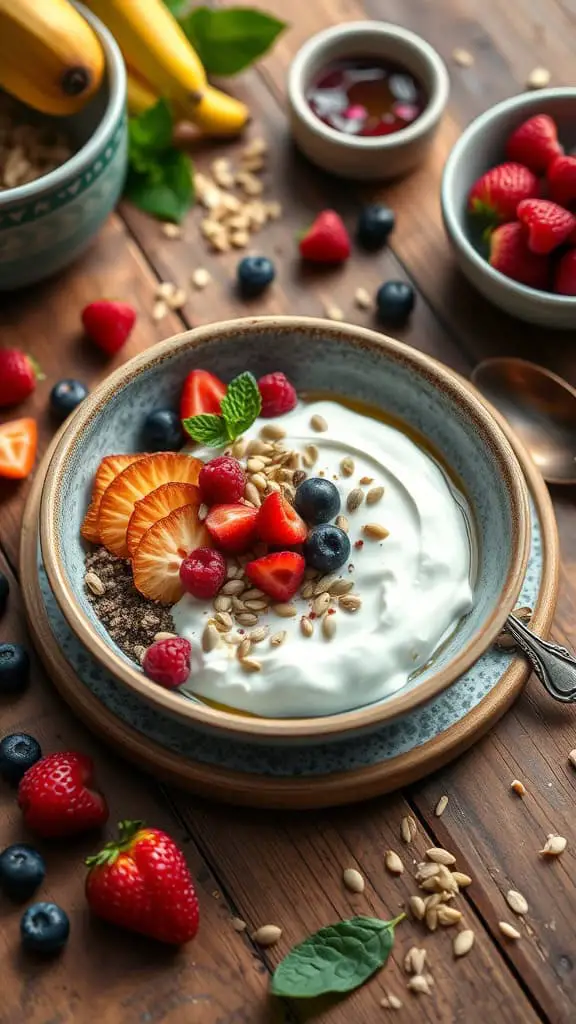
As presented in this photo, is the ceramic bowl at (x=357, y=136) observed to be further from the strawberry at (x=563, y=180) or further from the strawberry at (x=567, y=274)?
the strawberry at (x=567, y=274)

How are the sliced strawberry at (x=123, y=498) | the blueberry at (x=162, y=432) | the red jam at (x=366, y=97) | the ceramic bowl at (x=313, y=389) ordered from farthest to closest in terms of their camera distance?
the red jam at (x=366, y=97), the blueberry at (x=162, y=432), the sliced strawberry at (x=123, y=498), the ceramic bowl at (x=313, y=389)

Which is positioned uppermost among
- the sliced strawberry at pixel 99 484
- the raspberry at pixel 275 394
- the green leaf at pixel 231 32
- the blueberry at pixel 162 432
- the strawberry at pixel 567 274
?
the green leaf at pixel 231 32

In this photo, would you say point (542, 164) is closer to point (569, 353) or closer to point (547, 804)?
point (569, 353)

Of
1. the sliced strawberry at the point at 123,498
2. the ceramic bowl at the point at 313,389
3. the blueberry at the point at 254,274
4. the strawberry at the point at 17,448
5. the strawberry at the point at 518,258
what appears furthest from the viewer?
the blueberry at the point at 254,274

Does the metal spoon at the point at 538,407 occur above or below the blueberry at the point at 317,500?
below

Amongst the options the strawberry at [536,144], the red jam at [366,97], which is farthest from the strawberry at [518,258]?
the red jam at [366,97]

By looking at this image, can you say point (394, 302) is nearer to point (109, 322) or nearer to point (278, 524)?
point (109, 322)

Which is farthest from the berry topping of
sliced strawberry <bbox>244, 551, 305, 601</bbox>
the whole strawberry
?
the whole strawberry
